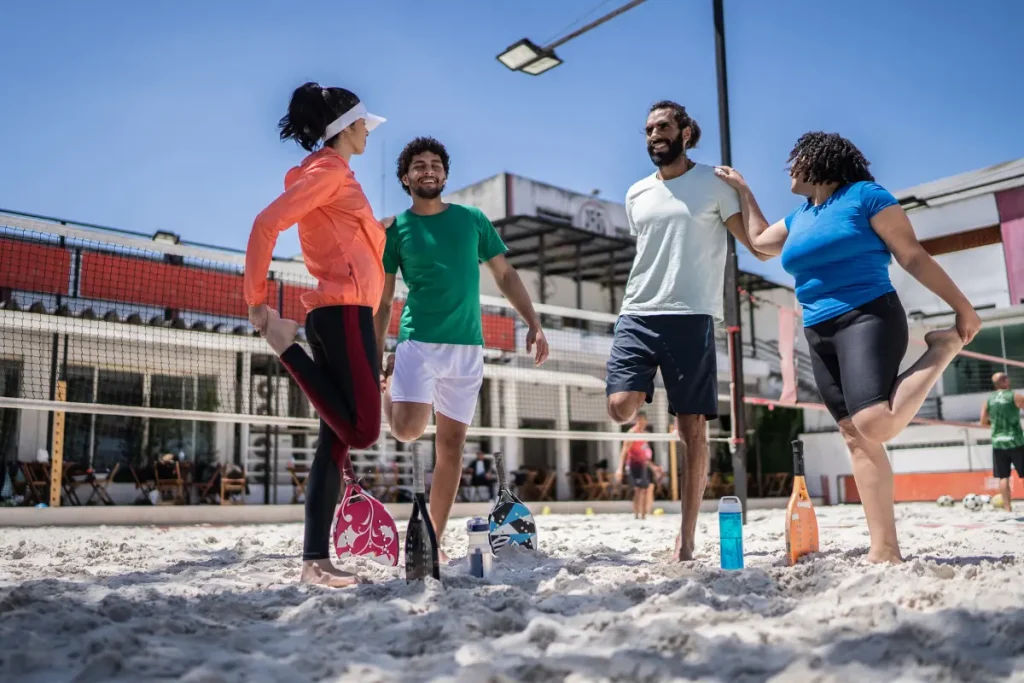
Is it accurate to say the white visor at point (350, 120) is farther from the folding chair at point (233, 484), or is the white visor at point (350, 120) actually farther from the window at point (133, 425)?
the window at point (133, 425)

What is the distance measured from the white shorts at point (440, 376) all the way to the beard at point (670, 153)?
1.12 meters

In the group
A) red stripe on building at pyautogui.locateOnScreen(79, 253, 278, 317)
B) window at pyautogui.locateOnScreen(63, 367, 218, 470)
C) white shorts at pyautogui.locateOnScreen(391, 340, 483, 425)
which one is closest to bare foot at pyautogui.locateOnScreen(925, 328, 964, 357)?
white shorts at pyautogui.locateOnScreen(391, 340, 483, 425)

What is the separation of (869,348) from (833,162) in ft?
2.42

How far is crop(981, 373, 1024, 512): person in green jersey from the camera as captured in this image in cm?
838

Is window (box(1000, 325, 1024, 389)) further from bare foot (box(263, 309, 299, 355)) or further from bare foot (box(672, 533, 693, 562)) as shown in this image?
bare foot (box(263, 309, 299, 355))

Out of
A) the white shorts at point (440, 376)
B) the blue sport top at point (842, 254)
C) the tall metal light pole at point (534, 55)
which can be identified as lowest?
the white shorts at point (440, 376)

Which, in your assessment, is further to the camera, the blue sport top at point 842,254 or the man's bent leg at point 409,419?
the man's bent leg at point 409,419

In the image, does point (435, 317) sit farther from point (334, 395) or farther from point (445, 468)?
point (334, 395)

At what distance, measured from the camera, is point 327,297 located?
2885mm

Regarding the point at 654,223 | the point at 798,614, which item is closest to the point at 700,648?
the point at 798,614

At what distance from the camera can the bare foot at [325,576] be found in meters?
2.71

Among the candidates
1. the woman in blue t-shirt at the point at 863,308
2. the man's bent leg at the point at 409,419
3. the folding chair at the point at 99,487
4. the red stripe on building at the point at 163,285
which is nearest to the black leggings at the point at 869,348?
the woman in blue t-shirt at the point at 863,308

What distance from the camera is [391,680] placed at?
1.67 meters

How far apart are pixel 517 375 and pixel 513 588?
43.9ft
